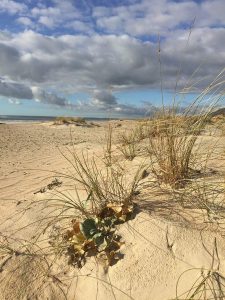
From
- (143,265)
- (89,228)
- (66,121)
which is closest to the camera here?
(143,265)

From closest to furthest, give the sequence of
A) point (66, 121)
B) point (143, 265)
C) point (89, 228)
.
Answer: point (143, 265) → point (89, 228) → point (66, 121)

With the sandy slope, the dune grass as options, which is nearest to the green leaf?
the sandy slope

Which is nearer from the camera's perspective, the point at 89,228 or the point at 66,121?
the point at 89,228

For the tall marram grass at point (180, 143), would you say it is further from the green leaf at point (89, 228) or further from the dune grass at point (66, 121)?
the dune grass at point (66, 121)

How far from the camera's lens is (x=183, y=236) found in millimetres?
2373

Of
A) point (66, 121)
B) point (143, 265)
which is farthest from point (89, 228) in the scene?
point (66, 121)

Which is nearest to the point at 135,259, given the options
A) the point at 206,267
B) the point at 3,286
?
the point at 206,267

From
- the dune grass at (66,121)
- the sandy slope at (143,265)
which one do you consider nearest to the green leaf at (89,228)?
the sandy slope at (143,265)

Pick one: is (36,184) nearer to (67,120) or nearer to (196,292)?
(196,292)

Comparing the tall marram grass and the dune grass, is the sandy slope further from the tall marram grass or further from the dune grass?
the dune grass

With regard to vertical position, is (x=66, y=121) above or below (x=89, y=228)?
above

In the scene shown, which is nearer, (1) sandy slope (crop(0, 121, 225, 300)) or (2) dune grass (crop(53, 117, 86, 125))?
(1) sandy slope (crop(0, 121, 225, 300))

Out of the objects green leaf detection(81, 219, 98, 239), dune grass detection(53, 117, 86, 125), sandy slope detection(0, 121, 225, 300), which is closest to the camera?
sandy slope detection(0, 121, 225, 300)

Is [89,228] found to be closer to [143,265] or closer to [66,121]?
[143,265]
